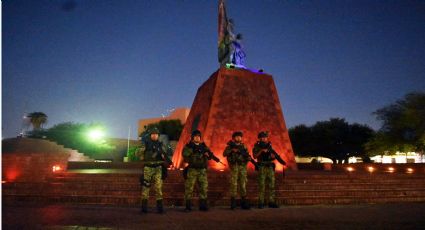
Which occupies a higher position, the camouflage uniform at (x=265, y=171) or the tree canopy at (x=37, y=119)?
the tree canopy at (x=37, y=119)

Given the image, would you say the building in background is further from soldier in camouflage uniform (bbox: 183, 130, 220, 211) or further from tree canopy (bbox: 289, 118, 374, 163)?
soldier in camouflage uniform (bbox: 183, 130, 220, 211)

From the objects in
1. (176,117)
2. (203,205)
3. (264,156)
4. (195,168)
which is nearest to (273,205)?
(264,156)

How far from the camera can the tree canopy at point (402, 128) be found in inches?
882

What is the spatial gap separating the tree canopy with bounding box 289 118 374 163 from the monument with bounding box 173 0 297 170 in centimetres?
2567

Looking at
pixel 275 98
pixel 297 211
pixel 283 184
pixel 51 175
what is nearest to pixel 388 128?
pixel 275 98

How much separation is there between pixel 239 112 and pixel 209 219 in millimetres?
9503

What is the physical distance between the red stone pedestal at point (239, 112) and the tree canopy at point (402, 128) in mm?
12232

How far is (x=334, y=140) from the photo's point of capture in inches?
1533

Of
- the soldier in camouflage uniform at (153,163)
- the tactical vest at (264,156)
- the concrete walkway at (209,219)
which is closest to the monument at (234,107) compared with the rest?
the tactical vest at (264,156)

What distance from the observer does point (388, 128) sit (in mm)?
26094

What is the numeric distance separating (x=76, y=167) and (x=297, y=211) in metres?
17.0

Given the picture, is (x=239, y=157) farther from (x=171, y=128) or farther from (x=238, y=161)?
(x=171, y=128)

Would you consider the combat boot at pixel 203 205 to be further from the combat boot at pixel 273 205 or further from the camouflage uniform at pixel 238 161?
the combat boot at pixel 273 205

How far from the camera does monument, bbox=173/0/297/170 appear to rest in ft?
46.5
